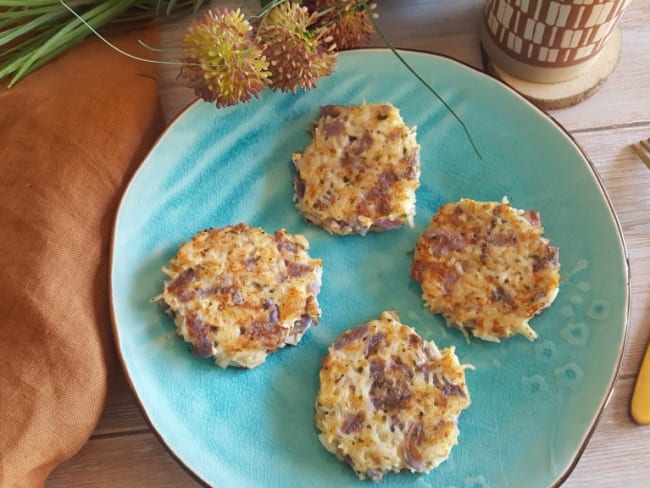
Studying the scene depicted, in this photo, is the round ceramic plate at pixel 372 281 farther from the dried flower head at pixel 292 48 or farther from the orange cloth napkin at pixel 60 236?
the dried flower head at pixel 292 48

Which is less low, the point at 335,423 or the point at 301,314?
the point at 301,314

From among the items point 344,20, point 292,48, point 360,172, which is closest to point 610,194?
point 360,172

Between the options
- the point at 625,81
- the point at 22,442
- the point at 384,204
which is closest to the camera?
the point at 22,442

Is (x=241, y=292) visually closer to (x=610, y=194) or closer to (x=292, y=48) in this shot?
(x=292, y=48)

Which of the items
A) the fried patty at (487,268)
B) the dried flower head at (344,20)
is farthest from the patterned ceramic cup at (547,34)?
the fried patty at (487,268)

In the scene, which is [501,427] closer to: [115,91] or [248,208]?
[248,208]

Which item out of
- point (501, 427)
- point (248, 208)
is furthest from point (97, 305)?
point (501, 427)
